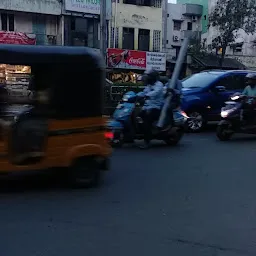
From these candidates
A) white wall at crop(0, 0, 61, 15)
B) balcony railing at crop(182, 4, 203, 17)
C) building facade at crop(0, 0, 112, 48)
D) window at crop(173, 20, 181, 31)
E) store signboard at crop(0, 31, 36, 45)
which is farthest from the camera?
window at crop(173, 20, 181, 31)

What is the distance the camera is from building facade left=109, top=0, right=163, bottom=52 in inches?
1156

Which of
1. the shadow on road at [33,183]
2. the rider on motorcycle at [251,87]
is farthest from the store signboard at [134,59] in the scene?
the shadow on road at [33,183]

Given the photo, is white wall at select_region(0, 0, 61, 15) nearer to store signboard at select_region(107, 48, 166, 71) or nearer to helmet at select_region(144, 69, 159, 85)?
store signboard at select_region(107, 48, 166, 71)

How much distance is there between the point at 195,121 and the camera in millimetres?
12078

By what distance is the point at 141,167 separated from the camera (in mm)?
7531

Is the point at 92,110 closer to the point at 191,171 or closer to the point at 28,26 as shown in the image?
the point at 191,171

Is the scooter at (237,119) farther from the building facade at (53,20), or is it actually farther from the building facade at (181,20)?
the building facade at (181,20)

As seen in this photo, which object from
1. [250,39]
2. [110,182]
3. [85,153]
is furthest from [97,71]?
[250,39]

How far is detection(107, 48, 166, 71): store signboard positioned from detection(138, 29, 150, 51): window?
1306 mm

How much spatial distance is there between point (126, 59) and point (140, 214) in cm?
2450

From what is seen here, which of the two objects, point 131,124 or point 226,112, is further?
point 226,112

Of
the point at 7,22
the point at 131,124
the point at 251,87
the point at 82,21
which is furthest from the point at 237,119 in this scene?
the point at 7,22

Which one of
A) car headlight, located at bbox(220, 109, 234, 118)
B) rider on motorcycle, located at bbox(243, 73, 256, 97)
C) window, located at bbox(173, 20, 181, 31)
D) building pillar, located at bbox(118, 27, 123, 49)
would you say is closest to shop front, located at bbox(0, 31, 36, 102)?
car headlight, located at bbox(220, 109, 234, 118)

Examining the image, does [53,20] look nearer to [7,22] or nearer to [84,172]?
[7,22]
